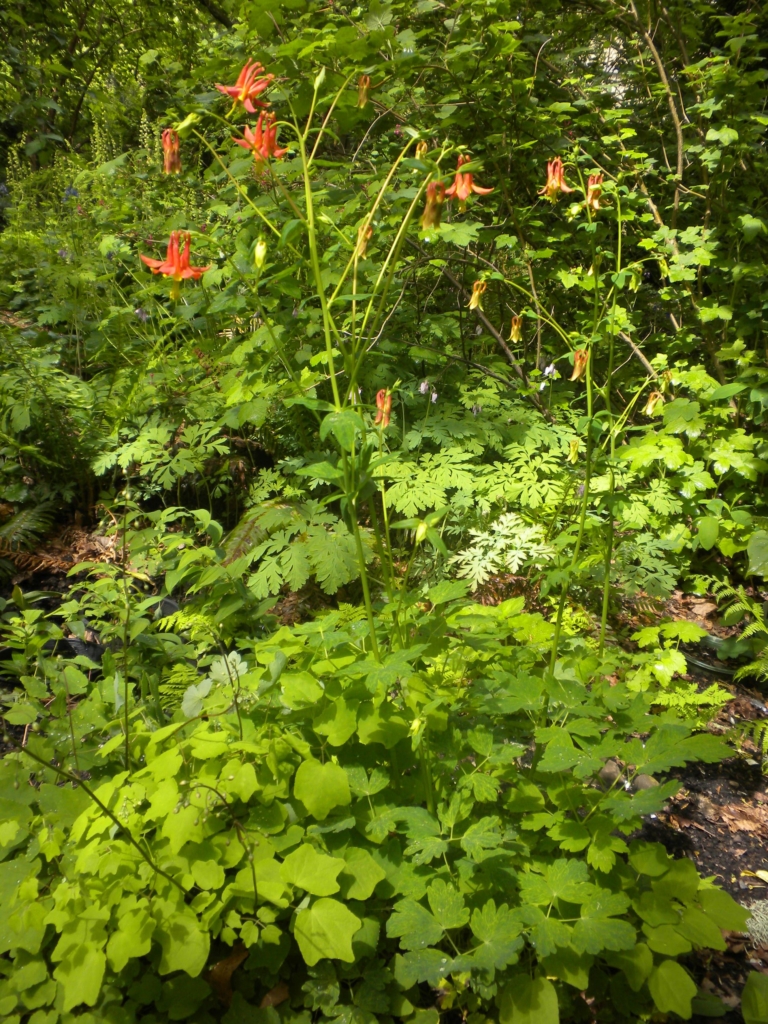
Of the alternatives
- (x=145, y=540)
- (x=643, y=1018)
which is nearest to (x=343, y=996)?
(x=643, y=1018)

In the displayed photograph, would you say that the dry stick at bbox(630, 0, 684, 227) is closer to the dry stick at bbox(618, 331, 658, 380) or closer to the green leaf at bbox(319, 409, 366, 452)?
the dry stick at bbox(618, 331, 658, 380)

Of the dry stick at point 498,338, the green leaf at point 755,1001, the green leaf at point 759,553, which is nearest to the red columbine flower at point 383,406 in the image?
the green leaf at point 755,1001

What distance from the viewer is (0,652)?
2.11 metres

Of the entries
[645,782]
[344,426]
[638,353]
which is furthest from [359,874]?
[638,353]

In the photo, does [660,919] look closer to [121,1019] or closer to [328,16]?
[121,1019]

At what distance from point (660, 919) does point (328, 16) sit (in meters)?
3.28

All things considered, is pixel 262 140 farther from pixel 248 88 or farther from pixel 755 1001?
pixel 755 1001

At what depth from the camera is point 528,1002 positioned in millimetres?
1032

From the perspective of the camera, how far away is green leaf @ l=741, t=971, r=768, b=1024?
106cm

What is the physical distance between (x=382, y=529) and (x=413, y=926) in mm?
1857

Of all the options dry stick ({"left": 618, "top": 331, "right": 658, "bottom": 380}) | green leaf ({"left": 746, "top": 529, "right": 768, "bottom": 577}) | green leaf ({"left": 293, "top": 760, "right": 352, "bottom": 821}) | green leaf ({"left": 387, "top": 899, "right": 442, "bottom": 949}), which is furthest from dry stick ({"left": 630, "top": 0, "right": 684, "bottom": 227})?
green leaf ({"left": 387, "top": 899, "right": 442, "bottom": 949})

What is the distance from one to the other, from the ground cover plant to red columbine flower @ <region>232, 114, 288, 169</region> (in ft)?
0.04

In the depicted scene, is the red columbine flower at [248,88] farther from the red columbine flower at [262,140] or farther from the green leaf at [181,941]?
the green leaf at [181,941]

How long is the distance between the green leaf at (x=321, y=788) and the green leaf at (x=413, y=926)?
21 centimetres
